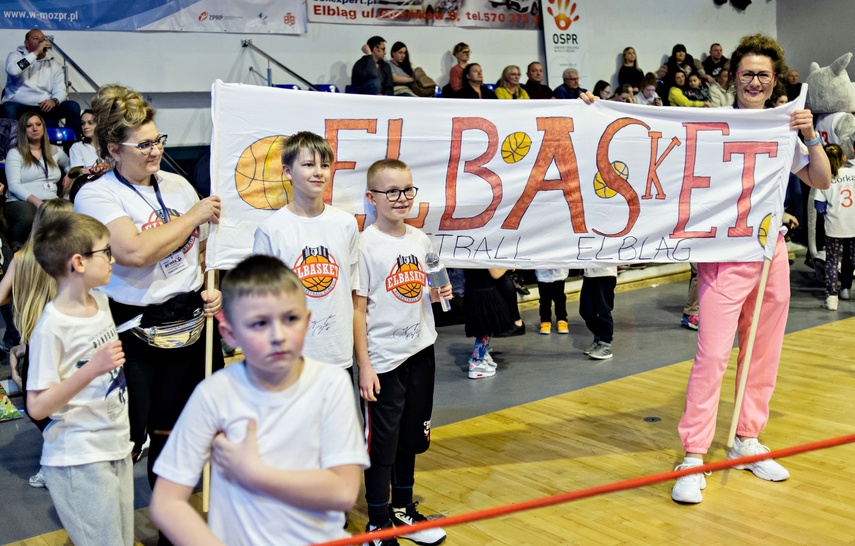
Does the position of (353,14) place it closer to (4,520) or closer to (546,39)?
(546,39)

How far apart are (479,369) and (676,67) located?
25.8ft

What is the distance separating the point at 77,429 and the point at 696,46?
41.3 feet

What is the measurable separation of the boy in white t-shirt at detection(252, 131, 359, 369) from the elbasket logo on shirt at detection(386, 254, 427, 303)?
0.20m

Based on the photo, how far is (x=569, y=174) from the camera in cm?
392

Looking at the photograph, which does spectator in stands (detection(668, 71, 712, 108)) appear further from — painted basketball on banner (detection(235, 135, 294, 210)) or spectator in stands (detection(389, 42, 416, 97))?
painted basketball on banner (detection(235, 135, 294, 210))

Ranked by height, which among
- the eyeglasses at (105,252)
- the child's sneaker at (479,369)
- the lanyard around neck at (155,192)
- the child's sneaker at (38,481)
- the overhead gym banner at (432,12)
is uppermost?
the overhead gym banner at (432,12)

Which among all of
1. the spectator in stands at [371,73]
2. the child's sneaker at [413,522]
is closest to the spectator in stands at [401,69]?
the spectator in stands at [371,73]

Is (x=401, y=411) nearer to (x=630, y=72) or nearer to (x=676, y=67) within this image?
(x=630, y=72)

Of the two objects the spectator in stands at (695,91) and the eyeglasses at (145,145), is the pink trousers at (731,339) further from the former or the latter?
the spectator in stands at (695,91)

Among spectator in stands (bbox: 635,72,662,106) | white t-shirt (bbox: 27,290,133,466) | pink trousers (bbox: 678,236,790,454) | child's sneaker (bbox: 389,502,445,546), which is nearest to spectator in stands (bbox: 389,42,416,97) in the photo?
spectator in stands (bbox: 635,72,662,106)

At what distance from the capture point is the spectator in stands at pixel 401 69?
9.51 m

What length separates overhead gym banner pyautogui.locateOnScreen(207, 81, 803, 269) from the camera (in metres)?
3.65

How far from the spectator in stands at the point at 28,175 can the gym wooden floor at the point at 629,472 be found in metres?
3.86

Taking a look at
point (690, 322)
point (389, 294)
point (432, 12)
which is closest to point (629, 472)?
point (389, 294)
